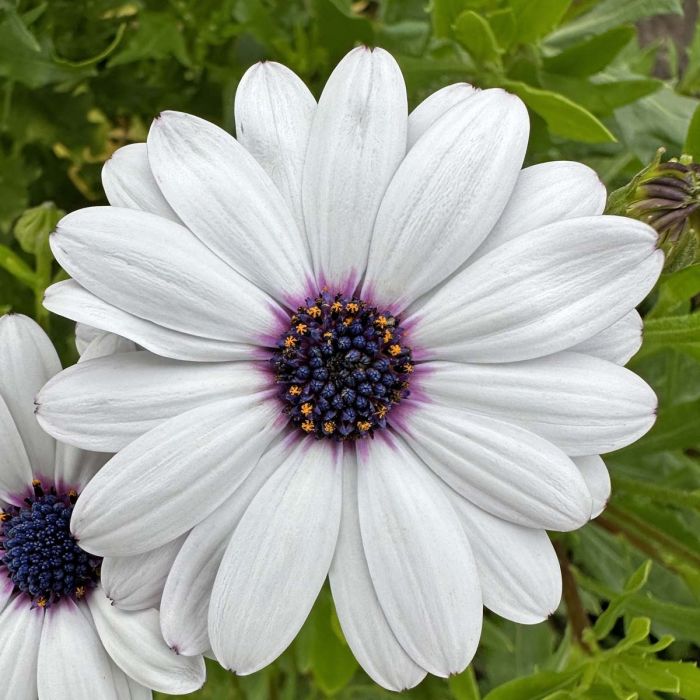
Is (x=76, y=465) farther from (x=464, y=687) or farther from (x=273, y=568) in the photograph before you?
(x=464, y=687)

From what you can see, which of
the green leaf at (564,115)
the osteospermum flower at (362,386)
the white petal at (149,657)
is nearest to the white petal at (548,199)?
the osteospermum flower at (362,386)

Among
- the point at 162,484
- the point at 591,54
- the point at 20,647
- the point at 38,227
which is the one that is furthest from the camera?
the point at 591,54

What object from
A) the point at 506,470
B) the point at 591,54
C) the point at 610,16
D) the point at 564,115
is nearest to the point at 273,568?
the point at 506,470

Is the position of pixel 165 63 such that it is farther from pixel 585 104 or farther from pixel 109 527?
pixel 109 527

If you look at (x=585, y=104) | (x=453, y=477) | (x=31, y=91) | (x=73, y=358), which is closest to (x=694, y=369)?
(x=585, y=104)

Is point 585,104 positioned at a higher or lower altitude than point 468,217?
lower

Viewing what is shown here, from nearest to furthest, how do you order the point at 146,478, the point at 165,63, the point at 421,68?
the point at 146,478
the point at 421,68
the point at 165,63

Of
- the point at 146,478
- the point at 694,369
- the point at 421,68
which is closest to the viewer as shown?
the point at 146,478
